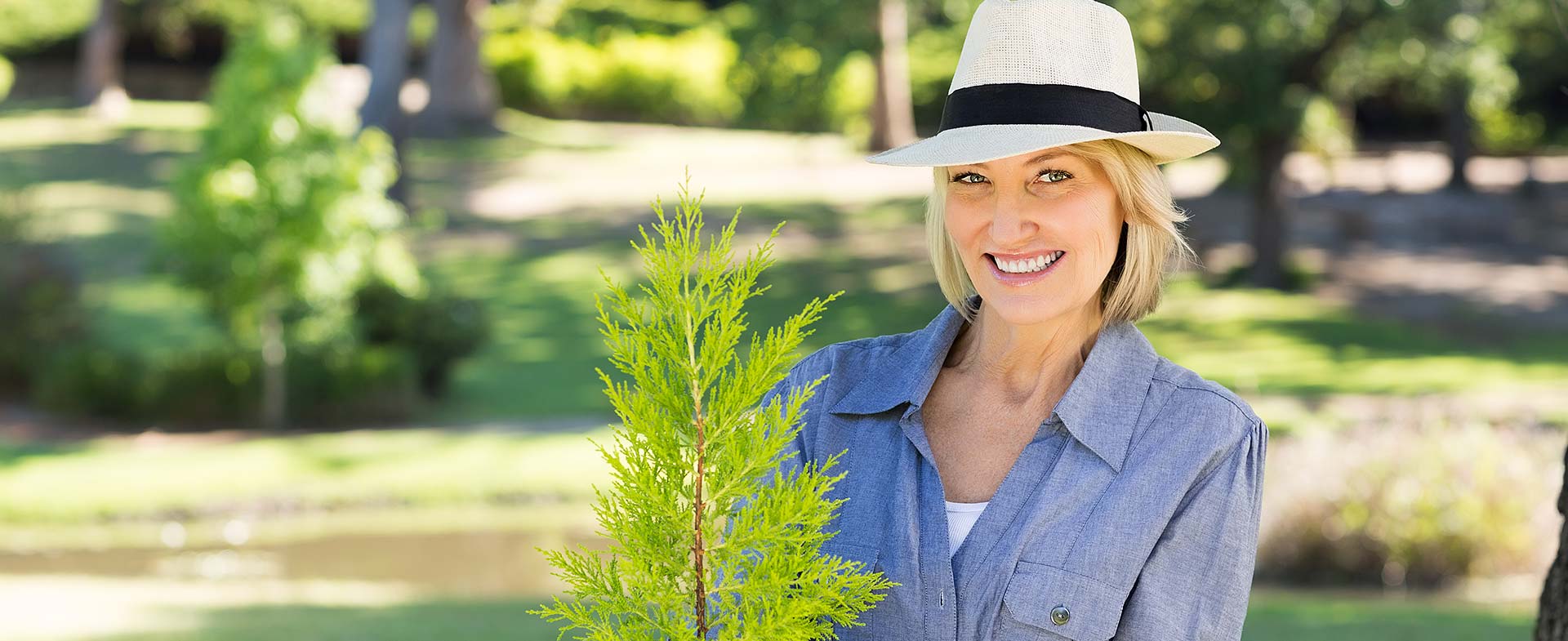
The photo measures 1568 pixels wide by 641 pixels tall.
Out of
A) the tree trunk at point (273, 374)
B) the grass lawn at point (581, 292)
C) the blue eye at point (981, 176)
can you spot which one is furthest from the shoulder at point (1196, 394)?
the tree trunk at point (273, 374)

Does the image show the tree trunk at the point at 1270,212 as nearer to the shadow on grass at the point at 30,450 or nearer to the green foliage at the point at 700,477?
the shadow on grass at the point at 30,450

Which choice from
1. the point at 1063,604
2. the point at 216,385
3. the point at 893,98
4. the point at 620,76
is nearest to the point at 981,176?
the point at 1063,604

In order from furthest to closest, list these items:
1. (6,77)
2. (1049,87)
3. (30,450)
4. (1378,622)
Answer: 1. (6,77)
2. (30,450)
3. (1378,622)
4. (1049,87)

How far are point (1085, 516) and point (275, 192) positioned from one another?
14166 millimetres

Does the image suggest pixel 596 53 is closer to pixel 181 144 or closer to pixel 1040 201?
pixel 181 144

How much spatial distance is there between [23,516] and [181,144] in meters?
19.0

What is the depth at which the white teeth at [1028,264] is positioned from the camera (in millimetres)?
2504

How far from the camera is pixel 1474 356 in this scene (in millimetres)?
19109

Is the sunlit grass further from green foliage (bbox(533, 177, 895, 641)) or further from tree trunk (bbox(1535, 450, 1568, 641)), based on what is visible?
green foliage (bbox(533, 177, 895, 641))

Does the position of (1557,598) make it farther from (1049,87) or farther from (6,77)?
(6,77)

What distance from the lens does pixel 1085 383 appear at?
2.53 metres

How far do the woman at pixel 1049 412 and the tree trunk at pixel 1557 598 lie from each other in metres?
1.64

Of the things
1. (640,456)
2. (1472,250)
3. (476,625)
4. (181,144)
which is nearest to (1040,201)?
(640,456)

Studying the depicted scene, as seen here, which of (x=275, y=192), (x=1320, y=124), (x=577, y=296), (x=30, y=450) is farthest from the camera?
(x=577, y=296)
